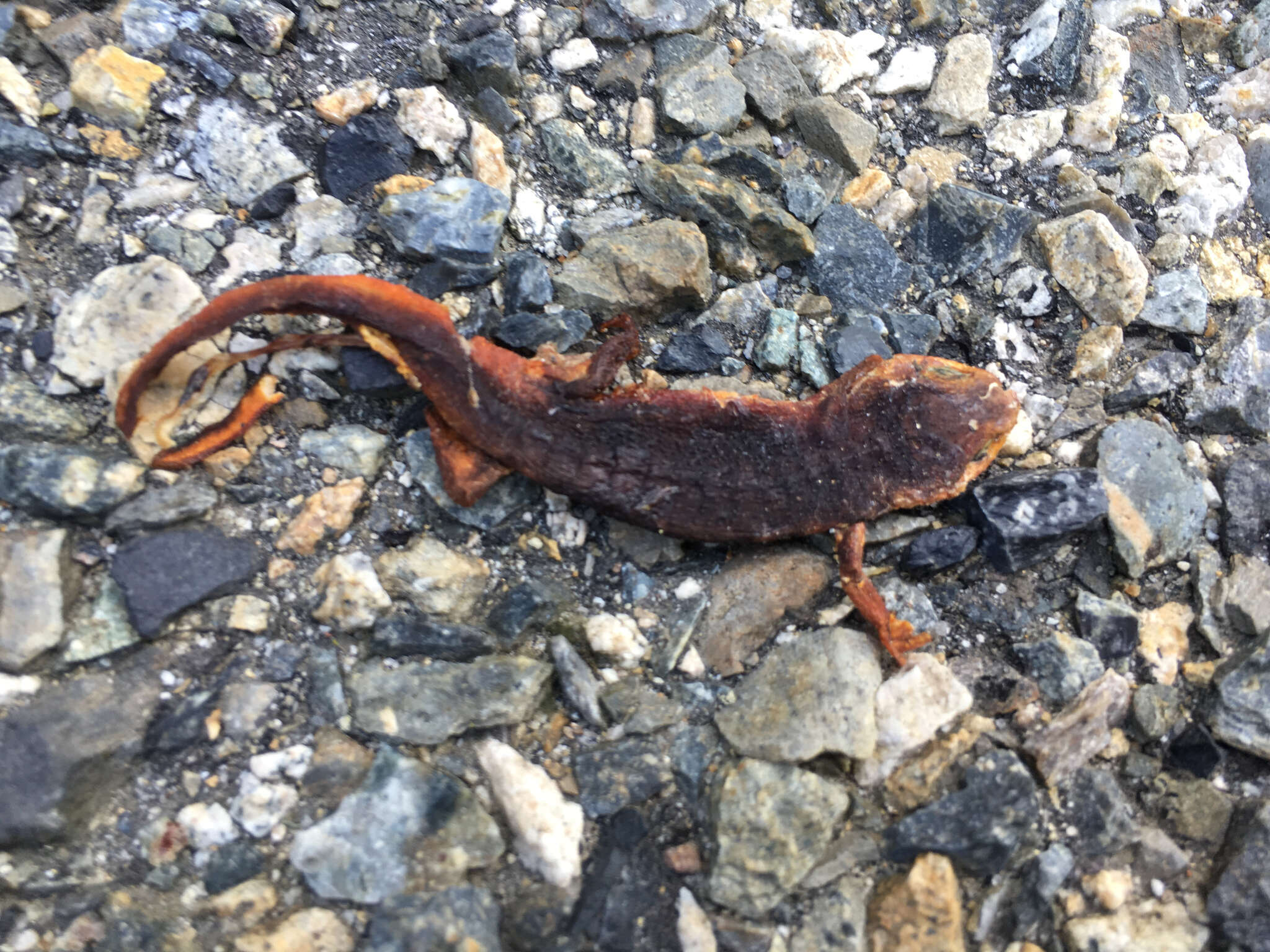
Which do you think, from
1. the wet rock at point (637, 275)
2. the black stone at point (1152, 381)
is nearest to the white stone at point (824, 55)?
the wet rock at point (637, 275)

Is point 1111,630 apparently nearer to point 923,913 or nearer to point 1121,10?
point 923,913

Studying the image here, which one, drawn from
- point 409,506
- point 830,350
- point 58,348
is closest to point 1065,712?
point 830,350

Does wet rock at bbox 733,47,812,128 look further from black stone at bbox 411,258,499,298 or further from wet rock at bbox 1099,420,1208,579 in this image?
wet rock at bbox 1099,420,1208,579

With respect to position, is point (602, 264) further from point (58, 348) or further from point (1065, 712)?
point (1065, 712)

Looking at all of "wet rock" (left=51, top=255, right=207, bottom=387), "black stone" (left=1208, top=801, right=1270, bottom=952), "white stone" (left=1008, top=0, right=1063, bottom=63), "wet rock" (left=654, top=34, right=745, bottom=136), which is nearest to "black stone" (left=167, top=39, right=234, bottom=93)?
"wet rock" (left=51, top=255, right=207, bottom=387)

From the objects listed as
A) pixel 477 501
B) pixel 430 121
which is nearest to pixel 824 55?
pixel 430 121
